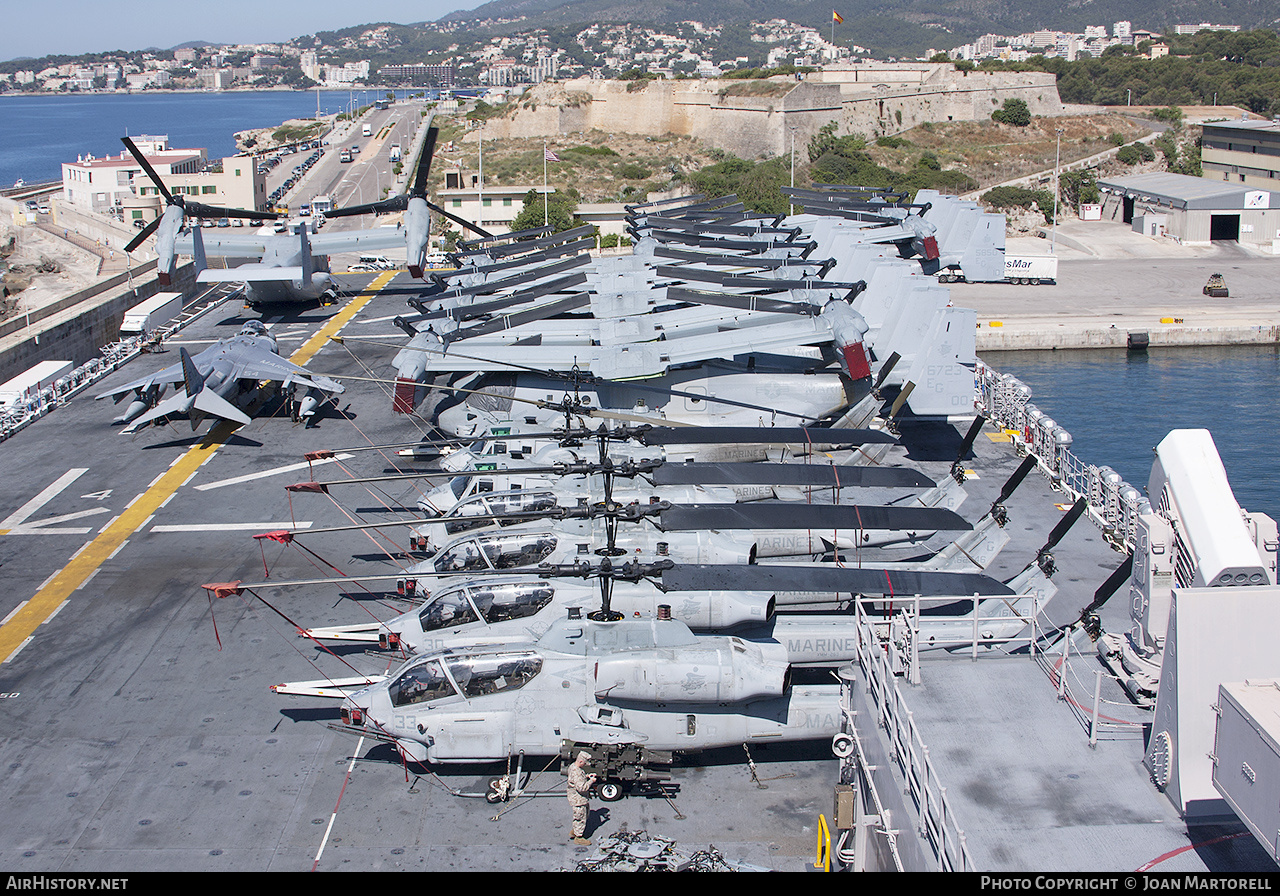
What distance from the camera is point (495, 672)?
16.3 meters

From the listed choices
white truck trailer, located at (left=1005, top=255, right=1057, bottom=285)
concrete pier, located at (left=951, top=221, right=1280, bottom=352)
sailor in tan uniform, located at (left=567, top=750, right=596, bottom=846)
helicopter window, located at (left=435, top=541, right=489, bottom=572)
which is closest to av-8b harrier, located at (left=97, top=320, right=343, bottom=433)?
helicopter window, located at (left=435, top=541, right=489, bottom=572)

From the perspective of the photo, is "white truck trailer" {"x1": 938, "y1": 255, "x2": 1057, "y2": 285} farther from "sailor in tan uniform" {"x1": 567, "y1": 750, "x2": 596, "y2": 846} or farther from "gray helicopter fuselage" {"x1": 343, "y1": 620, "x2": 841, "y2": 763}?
"sailor in tan uniform" {"x1": 567, "y1": 750, "x2": 596, "y2": 846}

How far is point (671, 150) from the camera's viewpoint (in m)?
117

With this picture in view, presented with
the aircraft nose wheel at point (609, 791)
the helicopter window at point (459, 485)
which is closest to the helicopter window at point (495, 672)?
the aircraft nose wheel at point (609, 791)

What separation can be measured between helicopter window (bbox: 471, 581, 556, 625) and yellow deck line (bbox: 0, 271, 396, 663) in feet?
35.6

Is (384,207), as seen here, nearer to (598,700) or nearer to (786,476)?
(786,476)

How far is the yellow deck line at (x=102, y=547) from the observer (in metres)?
22.2

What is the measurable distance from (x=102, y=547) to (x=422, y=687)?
1439cm

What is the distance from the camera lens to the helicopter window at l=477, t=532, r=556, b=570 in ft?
66.2

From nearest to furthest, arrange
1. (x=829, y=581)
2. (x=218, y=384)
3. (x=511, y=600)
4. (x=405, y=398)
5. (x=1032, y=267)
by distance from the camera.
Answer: (x=829, y=581) → (x=511, y=600) → (x=405, y=398) → (x=218, y=384) → (x=1032, y=267)

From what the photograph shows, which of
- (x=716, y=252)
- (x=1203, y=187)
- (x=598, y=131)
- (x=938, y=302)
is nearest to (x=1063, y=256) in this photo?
(x=1203, y=187)

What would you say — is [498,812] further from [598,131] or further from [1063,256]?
[598,131]

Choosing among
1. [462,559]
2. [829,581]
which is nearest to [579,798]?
[829,581]

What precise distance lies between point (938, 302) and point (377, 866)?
21821 mm
